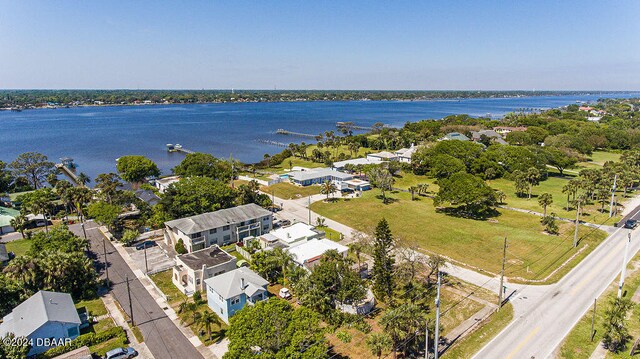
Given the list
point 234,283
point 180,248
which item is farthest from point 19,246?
point 234,283

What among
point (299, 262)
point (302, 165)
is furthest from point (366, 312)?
point (302, 165)

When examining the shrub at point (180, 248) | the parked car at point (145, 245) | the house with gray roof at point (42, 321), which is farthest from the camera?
the parked car at point (145, 245)

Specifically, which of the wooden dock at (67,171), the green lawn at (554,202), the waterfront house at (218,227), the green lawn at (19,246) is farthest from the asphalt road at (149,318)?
the green lawn at (554,202)

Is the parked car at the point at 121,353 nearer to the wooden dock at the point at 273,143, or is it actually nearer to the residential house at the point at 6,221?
the residential house at the point at 6,221

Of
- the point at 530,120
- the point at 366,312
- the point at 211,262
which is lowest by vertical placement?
the point at 366,312

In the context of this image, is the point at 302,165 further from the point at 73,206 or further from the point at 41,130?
the point at 41,130

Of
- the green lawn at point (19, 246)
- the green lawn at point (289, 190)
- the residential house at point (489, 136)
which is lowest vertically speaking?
the green lawn at point (19, 246)
